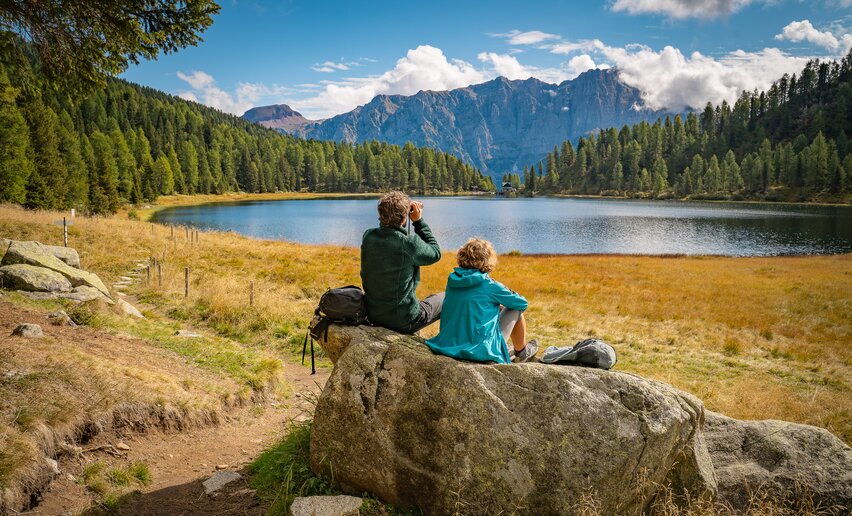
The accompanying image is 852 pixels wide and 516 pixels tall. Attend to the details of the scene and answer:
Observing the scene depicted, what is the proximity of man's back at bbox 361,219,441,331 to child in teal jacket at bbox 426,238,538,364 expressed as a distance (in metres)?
0.48

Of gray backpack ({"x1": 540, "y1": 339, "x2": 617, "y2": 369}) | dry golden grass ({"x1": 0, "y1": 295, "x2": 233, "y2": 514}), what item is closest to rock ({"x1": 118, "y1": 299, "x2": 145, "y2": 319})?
dry golden grass ({"x1": 0, "y1": 295, "x2": 233, "y2": 514})

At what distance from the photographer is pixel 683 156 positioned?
180 meters

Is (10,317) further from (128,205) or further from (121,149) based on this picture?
(121,149)

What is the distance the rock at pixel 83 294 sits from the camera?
12164 millimetres

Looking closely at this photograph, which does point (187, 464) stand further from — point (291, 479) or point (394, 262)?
point (394, 262)

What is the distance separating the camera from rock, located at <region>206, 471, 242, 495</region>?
5.80 meters

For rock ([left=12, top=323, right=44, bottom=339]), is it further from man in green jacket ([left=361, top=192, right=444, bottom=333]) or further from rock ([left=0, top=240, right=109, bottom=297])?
man in green jacket ([left=361, top=192, right=444, bottom=333])

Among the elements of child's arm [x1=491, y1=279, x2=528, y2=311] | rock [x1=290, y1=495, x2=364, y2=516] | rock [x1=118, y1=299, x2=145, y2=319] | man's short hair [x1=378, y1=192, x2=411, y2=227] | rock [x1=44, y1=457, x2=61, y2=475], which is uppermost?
man's short hair [x1=378, y1=192, x2=411, y2=227]

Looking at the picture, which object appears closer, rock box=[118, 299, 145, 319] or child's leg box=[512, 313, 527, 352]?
child's leg box=[512, 313, 527, 352]

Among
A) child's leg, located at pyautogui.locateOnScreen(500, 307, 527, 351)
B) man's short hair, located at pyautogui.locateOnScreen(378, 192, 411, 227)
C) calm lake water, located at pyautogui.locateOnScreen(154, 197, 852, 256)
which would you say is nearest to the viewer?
man's short hair, located at pyautogui.locateOnScreen(378, 192, 411, 227)

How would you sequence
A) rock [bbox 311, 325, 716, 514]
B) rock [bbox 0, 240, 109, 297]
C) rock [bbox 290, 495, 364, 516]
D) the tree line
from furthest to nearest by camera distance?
the tree line → rock [bbox 0, 240, 109, 297] → rock [bbox 290, 495, 364, 516] → rock [bbox 311, 325, 716, 514]

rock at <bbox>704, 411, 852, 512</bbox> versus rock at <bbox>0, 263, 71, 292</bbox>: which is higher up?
rock at <bbox>0, 263, 71, 292</bbox>

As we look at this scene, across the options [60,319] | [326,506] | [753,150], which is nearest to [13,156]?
[60,319]

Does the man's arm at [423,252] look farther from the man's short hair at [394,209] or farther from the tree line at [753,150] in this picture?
the tree line at [753,150]
